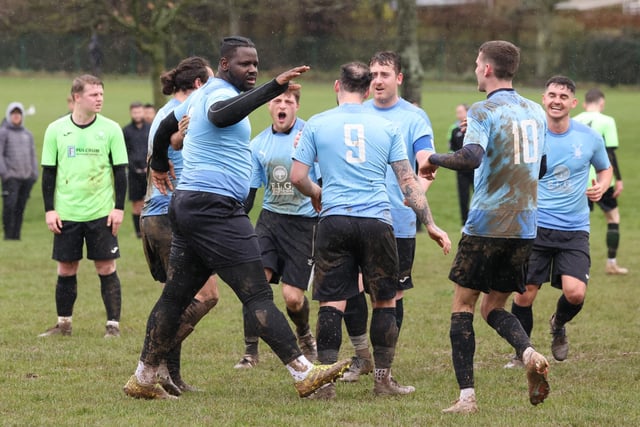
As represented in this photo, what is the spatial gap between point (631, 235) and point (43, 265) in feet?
34.4

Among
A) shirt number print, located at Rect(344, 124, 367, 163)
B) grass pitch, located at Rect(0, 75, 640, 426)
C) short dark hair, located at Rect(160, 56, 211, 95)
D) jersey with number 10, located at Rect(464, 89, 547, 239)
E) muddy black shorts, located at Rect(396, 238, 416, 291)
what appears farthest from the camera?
muddy black shorts, located at Rect(396, 238, 416, 291)

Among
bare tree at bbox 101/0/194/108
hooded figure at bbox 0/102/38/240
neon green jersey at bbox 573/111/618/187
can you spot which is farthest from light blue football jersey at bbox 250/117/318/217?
bare tree at bbox 101/0/194/108

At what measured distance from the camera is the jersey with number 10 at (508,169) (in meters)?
6.36

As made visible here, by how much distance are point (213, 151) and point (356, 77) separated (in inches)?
45.3

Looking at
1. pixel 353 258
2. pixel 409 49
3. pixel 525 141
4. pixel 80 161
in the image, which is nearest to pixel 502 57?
pixel 525 141

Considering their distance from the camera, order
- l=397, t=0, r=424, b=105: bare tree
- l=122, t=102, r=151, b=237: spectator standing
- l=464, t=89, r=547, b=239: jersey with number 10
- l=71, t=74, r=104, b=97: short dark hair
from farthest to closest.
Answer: l=397, t=0, r=424, b=105: bare tree, l=122, t=102, r=151, b=237: spectator standing, l=71, t=74, r=104, b=97: short dark hair, l=464, t=89, r=547, b=239: jersey with number 10

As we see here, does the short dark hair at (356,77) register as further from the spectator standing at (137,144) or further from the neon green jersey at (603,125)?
the spectator standing at (137,144)

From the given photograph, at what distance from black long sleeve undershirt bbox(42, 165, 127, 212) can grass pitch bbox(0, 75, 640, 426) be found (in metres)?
1.22

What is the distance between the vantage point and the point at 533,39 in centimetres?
4519

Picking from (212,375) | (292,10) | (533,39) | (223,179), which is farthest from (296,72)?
(533,39)

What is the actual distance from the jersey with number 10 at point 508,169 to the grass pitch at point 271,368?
1163 mm

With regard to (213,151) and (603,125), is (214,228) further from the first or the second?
(603,125)

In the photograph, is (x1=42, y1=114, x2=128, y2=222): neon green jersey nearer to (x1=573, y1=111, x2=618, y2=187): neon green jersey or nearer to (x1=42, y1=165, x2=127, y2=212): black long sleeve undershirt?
(x1=42, y1=165, x2=127, y2=212): black long sleeve undershirt

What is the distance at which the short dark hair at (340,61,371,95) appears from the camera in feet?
22.4
